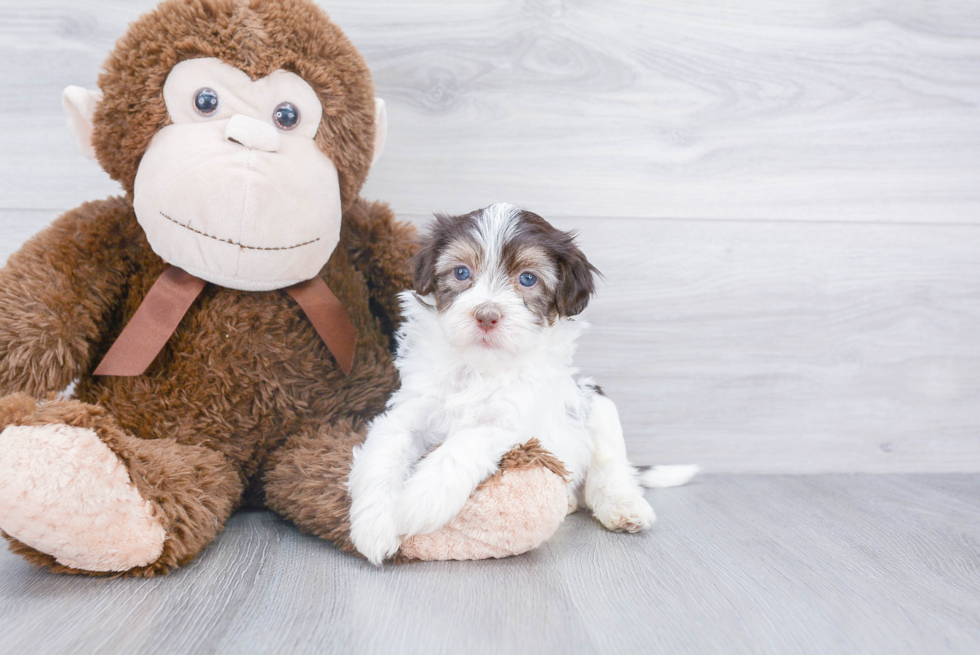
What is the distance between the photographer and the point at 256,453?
164 cm

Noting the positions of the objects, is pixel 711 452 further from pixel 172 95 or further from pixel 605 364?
pixel 172 95

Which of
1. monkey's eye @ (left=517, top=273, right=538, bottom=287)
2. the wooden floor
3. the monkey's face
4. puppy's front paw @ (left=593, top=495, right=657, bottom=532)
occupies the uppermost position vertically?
the monkey's face

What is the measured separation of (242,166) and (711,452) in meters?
1.68

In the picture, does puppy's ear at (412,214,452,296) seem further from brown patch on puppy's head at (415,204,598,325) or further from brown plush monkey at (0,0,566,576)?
brown plush monkey at (0,0,566,576)

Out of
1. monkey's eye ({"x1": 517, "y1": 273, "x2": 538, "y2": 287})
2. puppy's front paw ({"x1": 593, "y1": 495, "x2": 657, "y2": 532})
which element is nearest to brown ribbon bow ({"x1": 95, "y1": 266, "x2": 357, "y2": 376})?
monkey's eye ({"x1": 517, "y1": 273, "x2": 538, "y2": 287})

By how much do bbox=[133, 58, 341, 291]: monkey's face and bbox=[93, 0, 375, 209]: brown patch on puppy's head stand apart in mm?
25

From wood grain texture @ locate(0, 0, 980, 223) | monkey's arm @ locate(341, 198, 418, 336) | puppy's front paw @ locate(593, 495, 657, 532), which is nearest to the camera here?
puppy's front paw @ locate(593, 495, 657, 532)

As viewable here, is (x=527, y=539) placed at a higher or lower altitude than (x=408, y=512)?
lower

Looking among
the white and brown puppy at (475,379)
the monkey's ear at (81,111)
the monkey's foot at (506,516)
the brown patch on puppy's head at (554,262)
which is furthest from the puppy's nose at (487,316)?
the monkey's ear at (81,111)

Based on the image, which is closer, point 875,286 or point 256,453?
point 256,453

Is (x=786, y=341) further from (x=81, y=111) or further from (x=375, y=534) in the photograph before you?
(x=81, y=111)

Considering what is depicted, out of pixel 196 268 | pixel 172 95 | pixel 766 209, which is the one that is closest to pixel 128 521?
pixel 196 268

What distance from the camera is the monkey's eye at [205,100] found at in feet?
4.84

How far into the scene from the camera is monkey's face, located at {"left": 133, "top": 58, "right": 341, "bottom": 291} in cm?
143
